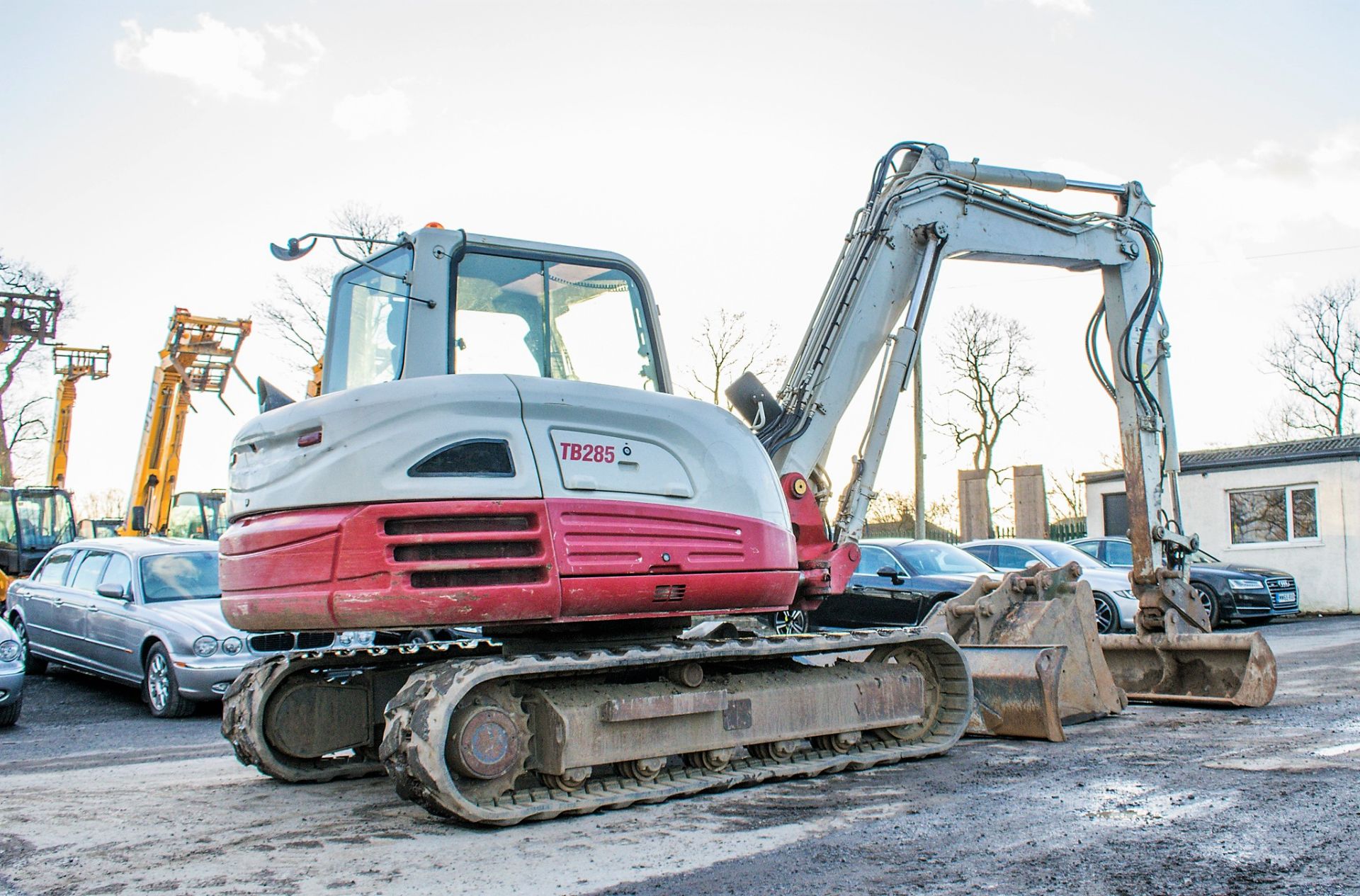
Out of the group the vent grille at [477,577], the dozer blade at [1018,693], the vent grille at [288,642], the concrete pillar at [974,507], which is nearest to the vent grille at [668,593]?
the vent grille at [477,577]

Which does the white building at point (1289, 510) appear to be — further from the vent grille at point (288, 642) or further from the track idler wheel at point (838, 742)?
the track idler wheel at point (838, 742)

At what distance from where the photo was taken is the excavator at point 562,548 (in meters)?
Result: 5.22

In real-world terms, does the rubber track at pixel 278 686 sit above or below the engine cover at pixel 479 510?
below

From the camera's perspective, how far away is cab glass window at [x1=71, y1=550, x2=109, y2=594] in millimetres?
12422

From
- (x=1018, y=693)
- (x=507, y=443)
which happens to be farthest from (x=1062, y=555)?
(x=507, y=443)

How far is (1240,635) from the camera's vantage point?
874 centimetres

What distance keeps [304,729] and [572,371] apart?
267 cm

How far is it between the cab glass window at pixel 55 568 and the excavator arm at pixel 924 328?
9.56 meters

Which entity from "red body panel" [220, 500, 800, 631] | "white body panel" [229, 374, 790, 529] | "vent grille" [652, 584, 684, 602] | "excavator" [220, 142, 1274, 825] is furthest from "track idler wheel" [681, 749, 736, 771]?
"white body panel" [229, 374, 790, 529]

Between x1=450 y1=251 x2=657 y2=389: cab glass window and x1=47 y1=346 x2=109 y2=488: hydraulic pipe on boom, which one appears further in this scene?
x1=47 y1=346 x2=109 y2=488: hydraulic pipe on boom

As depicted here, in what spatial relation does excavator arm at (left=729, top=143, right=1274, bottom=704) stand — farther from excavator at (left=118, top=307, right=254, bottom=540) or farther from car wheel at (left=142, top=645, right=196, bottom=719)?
excavator at (left=118, top=307, right=254, bottom=540)

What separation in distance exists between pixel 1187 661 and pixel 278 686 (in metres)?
6.52

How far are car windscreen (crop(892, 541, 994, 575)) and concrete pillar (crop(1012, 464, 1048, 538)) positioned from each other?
1531cm

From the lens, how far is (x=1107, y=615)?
17000 millimetres
